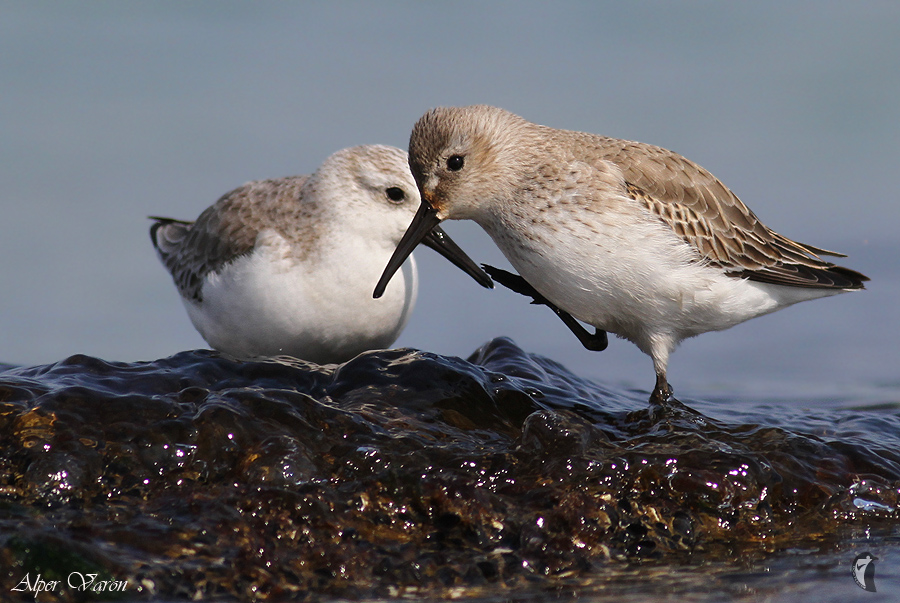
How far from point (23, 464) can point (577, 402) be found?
3.17 metres

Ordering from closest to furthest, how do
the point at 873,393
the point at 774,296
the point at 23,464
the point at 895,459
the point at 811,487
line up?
the point at 23,464, the point at 811,487, the point at 895,459, the point at 774,296, the point at 873,393

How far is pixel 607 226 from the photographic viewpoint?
17.4 feet

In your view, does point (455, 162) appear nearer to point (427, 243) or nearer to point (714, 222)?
point (427, 243)

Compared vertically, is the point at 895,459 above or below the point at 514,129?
below

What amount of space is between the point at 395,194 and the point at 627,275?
2083 millimetres

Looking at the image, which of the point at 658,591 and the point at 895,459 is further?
the point at 895,459

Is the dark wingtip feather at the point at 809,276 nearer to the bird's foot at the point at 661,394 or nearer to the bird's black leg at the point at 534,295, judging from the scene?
the bird's foot at the point at 661,394

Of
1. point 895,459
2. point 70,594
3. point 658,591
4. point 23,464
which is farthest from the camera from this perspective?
point 895,459

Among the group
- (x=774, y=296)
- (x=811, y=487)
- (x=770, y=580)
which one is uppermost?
(x=774, y=296)

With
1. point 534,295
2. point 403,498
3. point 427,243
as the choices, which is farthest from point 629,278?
point 403,498

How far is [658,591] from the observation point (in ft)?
12.3

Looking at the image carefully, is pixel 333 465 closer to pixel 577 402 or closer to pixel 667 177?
pixel 577 402

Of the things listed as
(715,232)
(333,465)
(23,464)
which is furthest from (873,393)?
(23,464)

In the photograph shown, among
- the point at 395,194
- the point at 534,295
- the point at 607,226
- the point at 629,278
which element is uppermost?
the point at 395,194
